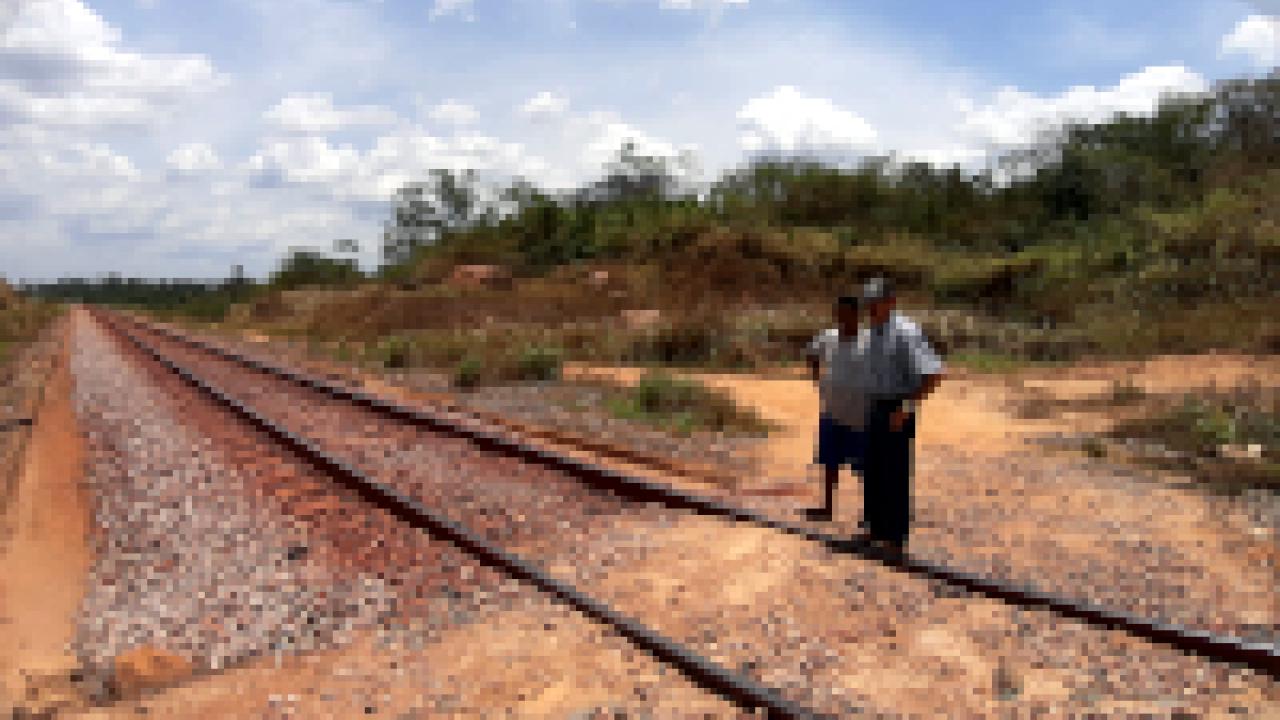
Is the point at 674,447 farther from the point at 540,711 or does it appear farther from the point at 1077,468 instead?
the point at 540,711

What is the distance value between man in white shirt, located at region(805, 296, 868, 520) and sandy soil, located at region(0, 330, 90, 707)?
4.71 metres

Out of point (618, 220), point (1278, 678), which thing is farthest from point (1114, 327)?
point (618, 220)

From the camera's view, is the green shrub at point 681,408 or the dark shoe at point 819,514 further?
the green shrub at point 681,408

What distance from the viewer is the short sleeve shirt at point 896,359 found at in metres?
5.18

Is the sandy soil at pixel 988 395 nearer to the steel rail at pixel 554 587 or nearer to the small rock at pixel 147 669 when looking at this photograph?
the steel rail at pixel 554 587

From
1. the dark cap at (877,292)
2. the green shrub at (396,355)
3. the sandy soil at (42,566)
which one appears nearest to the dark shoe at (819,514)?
the dark cap at (877,292)

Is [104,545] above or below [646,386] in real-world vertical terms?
below

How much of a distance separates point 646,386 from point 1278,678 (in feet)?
27.1

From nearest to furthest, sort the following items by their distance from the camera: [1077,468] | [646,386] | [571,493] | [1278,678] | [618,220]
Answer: [1278,678]
[571,493]
[1077,468]
[646,386]
[618,220]

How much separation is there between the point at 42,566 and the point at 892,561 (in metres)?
5.92

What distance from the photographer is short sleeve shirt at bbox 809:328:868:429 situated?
5484 millimetres

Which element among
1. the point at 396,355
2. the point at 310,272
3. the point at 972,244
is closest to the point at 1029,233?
the point at 972,244

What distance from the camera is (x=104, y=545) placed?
6625 millimetres

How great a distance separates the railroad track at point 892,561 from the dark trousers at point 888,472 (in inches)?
7.8
